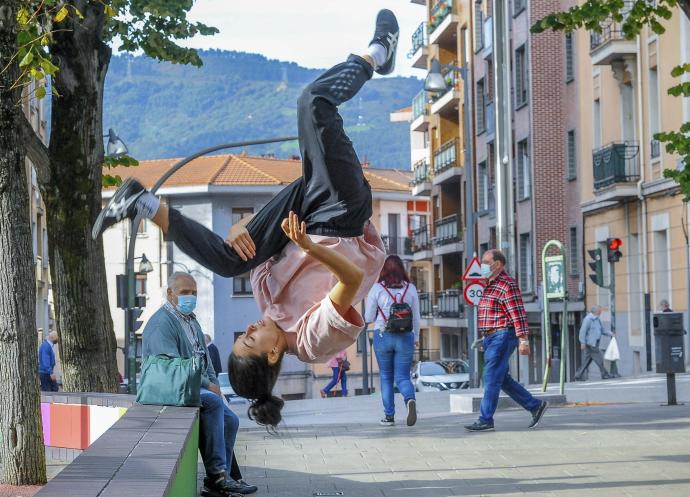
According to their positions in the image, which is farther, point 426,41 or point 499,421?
point 426,41

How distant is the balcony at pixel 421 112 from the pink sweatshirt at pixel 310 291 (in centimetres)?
6657

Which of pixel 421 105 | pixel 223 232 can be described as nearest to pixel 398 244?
pixel 421 105

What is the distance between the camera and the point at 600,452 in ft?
41.5

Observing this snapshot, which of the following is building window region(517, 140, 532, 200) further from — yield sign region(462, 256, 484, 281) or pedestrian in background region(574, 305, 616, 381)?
yield sign region(462, 256, 484, 281)

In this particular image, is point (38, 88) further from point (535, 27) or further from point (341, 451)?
point (535, 27)

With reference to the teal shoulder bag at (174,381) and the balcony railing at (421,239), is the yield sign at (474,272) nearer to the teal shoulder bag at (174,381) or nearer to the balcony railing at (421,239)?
the teal shoulder bag at (174,381)

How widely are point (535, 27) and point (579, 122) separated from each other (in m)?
28.2

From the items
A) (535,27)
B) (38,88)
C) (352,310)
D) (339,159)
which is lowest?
(352,310)

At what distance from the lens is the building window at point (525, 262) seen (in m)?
51.2

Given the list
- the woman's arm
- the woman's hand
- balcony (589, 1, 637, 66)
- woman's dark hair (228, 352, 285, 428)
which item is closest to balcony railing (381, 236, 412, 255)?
balcony (589, 1, 637, 66)

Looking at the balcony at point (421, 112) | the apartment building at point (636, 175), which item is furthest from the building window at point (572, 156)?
the balcony at point (421, 112)

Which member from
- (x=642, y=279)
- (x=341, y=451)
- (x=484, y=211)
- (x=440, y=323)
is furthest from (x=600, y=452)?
(x=440, y=323)

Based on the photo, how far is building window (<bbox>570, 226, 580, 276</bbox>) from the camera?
1798 inches

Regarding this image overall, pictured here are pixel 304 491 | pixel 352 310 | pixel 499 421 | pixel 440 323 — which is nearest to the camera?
pixel 352 310
